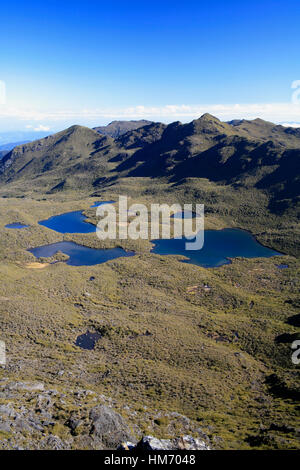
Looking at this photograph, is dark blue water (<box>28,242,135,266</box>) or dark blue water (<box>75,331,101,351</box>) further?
dark blue water (<box>28,242,135,266</box>)

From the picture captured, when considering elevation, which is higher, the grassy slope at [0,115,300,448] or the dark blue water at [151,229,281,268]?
the dark blue water at [151,229,281,268]

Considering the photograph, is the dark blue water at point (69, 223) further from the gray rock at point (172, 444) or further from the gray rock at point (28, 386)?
the gray rock at point (172, 444)

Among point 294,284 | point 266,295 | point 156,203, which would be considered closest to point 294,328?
point 266,295

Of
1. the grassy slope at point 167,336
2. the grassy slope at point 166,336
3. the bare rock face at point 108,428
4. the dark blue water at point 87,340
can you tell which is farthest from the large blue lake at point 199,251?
the bare rock face at point 108,428

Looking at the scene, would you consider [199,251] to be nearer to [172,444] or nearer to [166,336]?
[166,336]

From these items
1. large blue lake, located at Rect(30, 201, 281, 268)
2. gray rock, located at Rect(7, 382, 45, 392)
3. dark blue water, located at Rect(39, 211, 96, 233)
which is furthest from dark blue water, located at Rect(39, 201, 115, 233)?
gray rock, located at Rect(7, 382, 45, 392)

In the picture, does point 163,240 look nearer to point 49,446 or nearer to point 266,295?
point 266,295

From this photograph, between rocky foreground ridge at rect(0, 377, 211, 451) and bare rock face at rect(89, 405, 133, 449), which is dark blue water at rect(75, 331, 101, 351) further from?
bare rock face at rect(89, 405, 133, 449)
